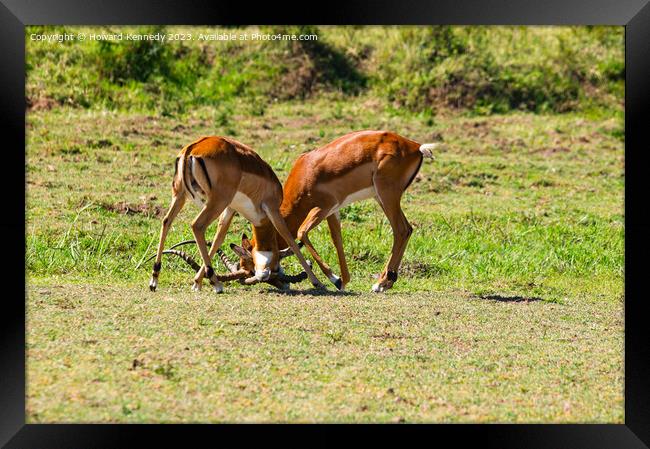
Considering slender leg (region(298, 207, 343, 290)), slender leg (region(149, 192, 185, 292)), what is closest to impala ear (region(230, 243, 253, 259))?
slender leg (region(298, 207, 343, 290))

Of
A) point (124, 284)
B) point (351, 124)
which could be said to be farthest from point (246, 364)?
point (351, 124)

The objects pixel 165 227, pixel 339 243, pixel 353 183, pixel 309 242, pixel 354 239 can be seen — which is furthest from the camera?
pixel 354 239

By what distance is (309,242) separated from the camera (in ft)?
32.6

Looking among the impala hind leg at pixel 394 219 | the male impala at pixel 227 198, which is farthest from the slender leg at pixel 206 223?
the impala hind leg at pixel 394 219

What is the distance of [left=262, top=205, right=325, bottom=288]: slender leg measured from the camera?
31.8ft

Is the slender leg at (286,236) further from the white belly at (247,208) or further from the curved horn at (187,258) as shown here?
the curved horn at (187,258)

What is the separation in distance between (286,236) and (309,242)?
0.96 feet

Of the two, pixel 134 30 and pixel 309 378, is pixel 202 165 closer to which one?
pixel 309 378

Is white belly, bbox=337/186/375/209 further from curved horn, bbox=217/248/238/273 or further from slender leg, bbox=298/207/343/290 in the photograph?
curved horn, bbox=217/248/238/273

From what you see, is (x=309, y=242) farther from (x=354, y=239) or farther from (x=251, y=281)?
(x=354, y=239)

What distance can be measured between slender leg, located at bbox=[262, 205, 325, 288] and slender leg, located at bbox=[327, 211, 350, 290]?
21.8 inches

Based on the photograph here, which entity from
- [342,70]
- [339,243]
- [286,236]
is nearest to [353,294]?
[286,236]

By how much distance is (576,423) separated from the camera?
6402mm

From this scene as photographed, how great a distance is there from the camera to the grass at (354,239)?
6.80 m
